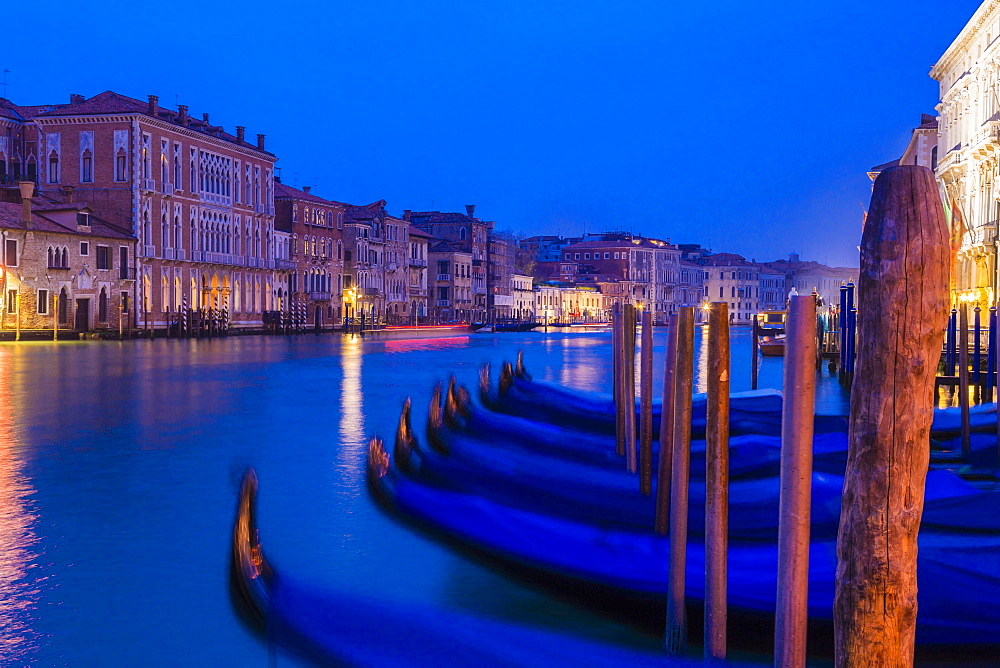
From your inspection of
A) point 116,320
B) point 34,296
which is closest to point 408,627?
point 34,296

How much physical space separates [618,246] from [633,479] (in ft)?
307

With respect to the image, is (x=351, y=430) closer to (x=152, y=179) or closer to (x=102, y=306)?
(x=102, y=306)

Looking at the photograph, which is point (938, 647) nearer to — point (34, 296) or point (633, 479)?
point (633, 479)

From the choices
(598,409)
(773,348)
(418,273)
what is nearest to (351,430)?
(598,409)

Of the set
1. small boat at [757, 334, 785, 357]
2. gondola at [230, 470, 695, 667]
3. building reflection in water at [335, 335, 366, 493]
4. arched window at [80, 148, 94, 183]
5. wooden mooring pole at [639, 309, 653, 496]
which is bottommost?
building reflection in water at [335, 335, 366, 493]

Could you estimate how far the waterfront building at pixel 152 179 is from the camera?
37.7 m

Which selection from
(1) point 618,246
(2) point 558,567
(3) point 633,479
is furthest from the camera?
(1) point 618,246

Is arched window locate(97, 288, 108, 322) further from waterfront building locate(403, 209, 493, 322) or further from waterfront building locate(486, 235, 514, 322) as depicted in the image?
waterfront building locate(486, 235, 514, 322)

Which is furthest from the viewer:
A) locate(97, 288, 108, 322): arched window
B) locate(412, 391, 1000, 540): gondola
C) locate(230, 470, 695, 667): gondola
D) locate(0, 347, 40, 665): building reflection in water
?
locate(97, 288, 108, 322): arched window

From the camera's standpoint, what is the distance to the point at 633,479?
20.1ft

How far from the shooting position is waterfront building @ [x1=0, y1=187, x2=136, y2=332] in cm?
3278

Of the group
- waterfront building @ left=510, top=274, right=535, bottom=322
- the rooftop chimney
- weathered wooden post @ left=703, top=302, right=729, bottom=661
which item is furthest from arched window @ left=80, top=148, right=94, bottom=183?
waterfront building @ left=510, top=274, right=535, bottom=322

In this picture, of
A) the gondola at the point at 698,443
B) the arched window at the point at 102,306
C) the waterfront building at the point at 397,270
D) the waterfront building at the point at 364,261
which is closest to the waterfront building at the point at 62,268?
the arched window at the point at 102,306

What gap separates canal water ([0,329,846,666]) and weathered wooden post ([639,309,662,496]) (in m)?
1.16
